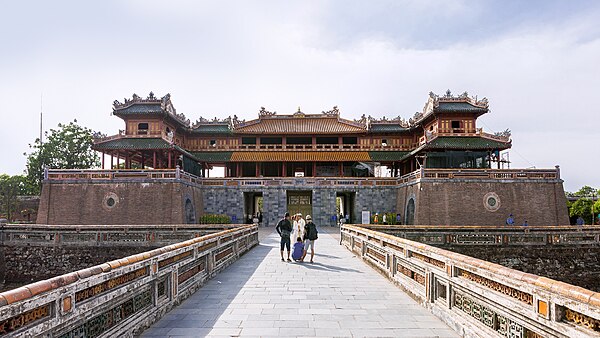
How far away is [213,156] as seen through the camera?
37594 millimetres

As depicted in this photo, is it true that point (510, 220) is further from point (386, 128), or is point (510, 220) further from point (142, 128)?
point (142, 128)

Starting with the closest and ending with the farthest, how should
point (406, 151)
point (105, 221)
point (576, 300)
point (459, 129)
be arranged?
1. point (576, 300)
2. point (105, 221)
3. point (459, 129)
4. point (406, 151)

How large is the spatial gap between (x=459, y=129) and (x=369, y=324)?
31239 mm

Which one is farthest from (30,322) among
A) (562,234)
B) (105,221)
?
(105,221)

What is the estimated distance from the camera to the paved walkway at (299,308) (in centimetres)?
542

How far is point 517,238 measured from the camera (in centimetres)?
1762

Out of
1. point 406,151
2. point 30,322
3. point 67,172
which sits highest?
point 406,151

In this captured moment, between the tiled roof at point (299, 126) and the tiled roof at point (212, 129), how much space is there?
4.44 feet

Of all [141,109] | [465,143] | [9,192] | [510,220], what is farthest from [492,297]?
[9,192]

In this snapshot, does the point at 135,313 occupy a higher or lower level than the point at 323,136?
lower

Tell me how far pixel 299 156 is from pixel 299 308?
30.4m

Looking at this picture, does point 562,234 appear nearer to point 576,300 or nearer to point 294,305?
point 294,305

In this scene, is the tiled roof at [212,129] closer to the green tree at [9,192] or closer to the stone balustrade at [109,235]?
the green tree at [9,192]

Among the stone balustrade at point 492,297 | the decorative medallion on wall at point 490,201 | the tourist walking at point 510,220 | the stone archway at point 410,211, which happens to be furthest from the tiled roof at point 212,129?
the stone balustrade at point 492,297
